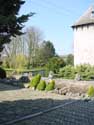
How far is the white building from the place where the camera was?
41.8 metres

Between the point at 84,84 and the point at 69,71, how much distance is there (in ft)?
35.8

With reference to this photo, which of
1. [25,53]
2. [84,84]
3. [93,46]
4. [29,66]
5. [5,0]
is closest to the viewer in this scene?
[5,0]

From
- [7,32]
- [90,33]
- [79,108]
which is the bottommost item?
[79,108]

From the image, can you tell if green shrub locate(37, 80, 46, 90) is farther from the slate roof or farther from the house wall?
the slate roof

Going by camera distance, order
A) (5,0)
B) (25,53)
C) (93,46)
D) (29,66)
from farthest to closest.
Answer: (25,53) < (29,66) < (93,46) < (5,0)

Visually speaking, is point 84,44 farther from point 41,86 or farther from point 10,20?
point 10,20

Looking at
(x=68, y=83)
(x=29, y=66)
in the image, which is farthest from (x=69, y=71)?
(x=29, y=66)

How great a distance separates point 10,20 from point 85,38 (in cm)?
3563

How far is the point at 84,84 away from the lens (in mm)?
27125

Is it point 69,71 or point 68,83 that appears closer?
point 68,83

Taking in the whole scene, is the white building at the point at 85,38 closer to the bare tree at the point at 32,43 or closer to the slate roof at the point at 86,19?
the slate roof at the point at 86,19

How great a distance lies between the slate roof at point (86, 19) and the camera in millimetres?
41781

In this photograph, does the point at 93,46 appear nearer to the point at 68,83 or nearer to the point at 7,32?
the point at 68,83

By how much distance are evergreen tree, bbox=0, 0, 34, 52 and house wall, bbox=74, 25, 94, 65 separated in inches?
1305
